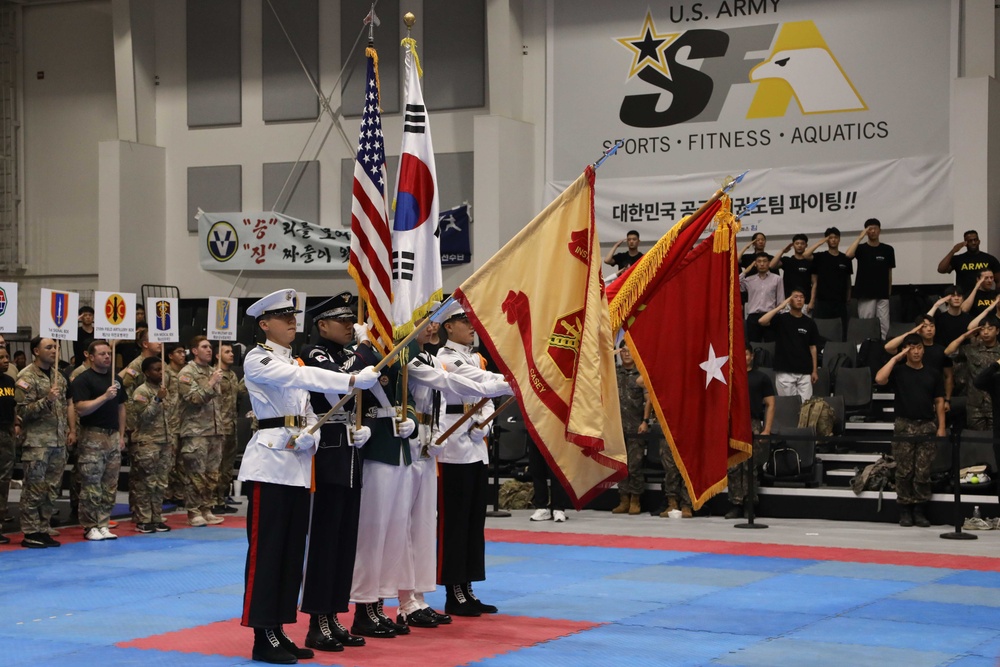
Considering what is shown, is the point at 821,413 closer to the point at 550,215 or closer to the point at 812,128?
the point at 812,128

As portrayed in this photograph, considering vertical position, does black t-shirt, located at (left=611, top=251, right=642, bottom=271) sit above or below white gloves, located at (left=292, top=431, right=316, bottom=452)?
above

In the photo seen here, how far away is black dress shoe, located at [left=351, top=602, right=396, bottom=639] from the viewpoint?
8.14m

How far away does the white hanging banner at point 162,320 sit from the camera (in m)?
14.2

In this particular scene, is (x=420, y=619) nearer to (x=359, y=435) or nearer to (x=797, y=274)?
(x=359, y=435)

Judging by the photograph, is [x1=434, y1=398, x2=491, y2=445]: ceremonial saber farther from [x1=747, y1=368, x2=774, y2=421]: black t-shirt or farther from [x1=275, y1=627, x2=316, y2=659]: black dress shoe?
[x1=747, y1=368, x2=774, y2=421]: black t-shirt

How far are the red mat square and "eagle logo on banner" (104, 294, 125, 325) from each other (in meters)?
6.00

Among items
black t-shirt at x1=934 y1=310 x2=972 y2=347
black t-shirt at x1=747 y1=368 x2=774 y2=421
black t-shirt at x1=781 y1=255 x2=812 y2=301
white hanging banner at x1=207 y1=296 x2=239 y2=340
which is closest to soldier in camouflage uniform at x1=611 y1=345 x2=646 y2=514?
black t-shirt at x1=747 y1=368 x2=774 y2=421

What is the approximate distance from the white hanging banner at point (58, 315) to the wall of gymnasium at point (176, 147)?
9470 millimetres

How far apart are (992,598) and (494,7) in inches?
607

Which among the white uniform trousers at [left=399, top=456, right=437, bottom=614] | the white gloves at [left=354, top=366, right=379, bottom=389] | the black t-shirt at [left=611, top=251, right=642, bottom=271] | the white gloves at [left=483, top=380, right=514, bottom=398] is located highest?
the black t-shirt at [left=611, top=251, right=642, bottom=271]

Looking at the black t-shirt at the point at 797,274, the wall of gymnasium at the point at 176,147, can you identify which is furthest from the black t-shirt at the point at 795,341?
the wall of gymnasium at the point at 176,147

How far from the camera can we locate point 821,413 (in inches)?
621

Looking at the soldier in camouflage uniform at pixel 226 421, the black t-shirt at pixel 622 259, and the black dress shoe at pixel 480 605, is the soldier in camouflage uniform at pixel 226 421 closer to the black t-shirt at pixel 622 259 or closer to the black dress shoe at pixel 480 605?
the black t-shirt at pixel 622 259

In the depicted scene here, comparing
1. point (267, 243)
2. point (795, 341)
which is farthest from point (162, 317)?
point (267, 243)
